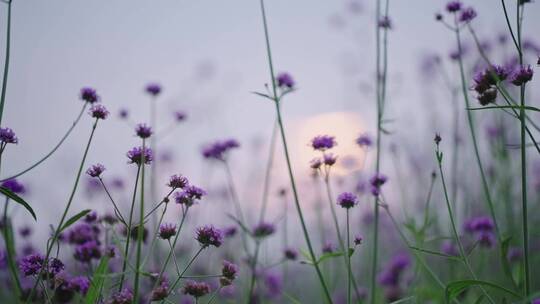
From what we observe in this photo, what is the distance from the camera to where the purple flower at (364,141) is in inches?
114

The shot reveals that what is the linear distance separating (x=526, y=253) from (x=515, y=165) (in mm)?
3006

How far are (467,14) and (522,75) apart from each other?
0.87 meters

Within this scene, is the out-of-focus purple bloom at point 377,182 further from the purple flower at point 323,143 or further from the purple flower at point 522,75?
the purple flower at point 522,75

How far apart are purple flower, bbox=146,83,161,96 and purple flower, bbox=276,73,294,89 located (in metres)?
0.85

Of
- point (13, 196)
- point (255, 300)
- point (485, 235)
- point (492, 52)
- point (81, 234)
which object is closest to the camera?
point (13, 196)

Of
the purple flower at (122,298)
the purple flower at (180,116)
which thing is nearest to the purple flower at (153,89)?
the purple flower at (180,116)

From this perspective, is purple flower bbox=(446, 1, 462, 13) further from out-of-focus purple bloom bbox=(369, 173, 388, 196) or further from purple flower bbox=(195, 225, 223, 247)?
purple flower bbox=(195, 225, 223, 247)

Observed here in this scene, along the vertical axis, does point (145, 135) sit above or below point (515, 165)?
above

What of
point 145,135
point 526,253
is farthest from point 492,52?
point 145,135

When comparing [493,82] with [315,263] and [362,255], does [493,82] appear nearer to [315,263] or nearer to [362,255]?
[315,263]

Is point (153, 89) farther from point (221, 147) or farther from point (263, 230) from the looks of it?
point (263, 230)

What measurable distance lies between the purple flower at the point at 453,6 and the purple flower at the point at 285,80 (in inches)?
35.3

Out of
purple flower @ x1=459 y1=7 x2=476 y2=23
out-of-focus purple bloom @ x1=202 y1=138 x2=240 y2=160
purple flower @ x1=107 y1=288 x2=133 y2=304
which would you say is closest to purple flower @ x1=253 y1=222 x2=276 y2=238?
out-of-focus purple bloom @ x1=202 y1=138 x2=240 y2=160

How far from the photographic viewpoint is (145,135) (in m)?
1.93
